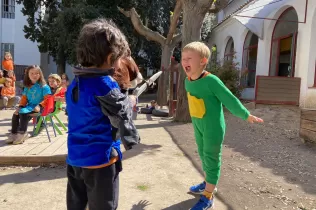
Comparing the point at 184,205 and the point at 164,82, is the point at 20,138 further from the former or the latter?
the point at 164,82

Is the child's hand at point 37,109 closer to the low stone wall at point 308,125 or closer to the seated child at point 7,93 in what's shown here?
the low stone wall at point 308,125

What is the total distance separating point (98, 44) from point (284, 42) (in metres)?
11.5

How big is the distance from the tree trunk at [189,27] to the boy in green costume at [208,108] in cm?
→ 503

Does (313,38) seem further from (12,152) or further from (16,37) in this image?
(16,37)

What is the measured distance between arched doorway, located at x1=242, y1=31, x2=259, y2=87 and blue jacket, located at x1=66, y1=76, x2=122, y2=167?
12079 millimetres

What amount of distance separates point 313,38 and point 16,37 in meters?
22.0

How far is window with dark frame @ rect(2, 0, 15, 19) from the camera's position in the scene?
23.5 meters

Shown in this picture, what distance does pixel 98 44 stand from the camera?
1.63m

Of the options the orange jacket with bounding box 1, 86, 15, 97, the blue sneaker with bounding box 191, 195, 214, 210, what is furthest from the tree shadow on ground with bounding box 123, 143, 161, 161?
the orange jacket with bounding box 1, 86, 15, 97

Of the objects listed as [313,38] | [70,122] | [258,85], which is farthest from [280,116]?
[70,122]

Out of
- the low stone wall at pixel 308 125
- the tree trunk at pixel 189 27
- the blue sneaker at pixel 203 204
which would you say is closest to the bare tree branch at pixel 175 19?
the tree trunk at pixel 189 27

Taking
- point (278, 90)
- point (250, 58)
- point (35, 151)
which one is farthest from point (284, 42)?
point (35, 151)

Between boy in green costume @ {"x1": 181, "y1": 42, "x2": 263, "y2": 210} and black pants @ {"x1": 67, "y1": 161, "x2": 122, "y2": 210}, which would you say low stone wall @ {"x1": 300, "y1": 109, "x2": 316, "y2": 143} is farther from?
black pants @ {"x1": 67, "y1": 161, "x2": 122, "y2": 210}

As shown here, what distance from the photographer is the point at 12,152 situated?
4016mm
